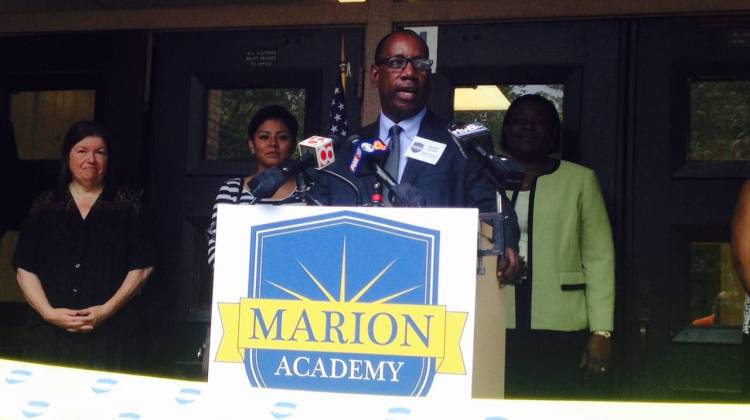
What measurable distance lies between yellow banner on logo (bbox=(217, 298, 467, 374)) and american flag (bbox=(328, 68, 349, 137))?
2.62 m

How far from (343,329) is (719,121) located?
2.99m

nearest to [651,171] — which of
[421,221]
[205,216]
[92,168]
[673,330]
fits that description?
[673,330]

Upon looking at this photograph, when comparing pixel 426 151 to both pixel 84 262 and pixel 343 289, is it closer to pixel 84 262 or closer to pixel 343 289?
pixel 343 289

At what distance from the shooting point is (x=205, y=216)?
4.70m

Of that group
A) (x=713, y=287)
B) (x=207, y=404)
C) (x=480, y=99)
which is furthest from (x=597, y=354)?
(x=207, y=404)

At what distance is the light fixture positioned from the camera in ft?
14.6

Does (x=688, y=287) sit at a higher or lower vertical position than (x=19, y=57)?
lower

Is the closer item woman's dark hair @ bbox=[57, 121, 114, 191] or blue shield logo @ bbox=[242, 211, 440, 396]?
blue shield logo @ bbox=[242, 211, 440, 396]

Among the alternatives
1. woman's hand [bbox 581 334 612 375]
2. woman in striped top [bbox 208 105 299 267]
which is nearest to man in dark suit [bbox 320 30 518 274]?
woman's hand [bbox 581 334 612 375]

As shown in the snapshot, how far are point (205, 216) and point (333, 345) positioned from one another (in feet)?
10.1

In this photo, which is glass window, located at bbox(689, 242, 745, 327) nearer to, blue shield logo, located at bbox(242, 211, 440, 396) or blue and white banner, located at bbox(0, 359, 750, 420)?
blue shield logo, located at bbox(242, 211, 440, 396)

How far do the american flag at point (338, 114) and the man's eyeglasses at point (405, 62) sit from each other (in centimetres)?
151

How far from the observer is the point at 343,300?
173 centimetres

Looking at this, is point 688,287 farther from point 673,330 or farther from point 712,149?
point 712,149
